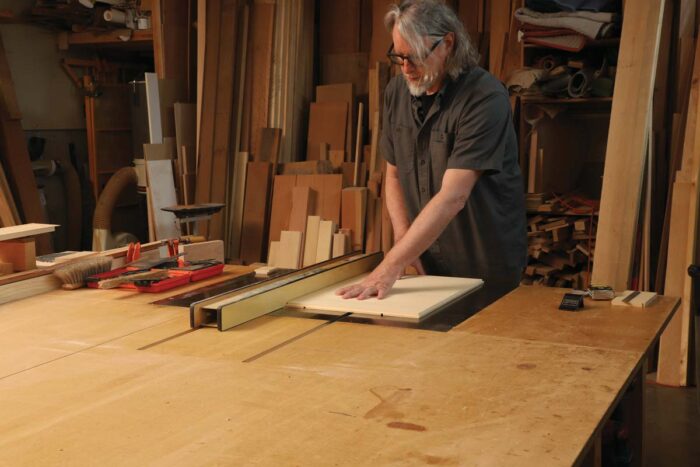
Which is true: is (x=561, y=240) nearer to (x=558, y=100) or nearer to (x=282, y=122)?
(x=558, y=100)

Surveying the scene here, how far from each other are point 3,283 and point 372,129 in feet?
10.0

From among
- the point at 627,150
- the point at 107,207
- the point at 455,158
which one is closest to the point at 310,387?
the point at 455,158

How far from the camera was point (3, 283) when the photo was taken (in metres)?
2.32

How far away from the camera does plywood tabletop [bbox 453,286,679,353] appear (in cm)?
185

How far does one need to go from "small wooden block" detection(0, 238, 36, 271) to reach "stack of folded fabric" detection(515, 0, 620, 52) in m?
2.96

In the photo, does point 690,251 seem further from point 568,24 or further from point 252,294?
point 252,294

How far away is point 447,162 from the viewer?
8.85ft

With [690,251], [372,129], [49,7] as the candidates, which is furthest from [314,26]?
[690,251]

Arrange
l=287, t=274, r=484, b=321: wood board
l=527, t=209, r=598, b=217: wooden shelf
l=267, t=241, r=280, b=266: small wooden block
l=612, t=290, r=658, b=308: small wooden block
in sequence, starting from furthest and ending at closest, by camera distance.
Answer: l=267, t=241, r=280, b=266: small wooden block
l=527, t=209, r=598, b=217: wooden shelf
l=612, t=290, r=658, b=308: small wooden block
l=287, t=274, r=484, b=321: wood board

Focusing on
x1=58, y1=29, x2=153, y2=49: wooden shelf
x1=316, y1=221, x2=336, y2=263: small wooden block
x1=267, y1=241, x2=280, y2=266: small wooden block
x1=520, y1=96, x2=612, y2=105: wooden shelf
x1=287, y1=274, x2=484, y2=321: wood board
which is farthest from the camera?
x1=58, y1=29, x2=153, y2=49: wooden shelf

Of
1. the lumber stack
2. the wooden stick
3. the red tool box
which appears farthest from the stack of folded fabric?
the lumber stack

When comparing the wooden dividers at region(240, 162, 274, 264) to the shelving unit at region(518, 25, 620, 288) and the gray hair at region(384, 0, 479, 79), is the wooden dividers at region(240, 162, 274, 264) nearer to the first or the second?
the shelving unit at region(518, 25, 620, 288)

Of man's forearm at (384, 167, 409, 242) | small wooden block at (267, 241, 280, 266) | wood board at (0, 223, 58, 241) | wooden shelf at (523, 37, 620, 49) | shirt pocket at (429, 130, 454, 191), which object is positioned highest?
wooden shelf at (523, 37, 620, 49)

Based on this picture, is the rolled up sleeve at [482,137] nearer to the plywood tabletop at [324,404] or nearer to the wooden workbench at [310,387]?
the wooden workbench at [310,387]
